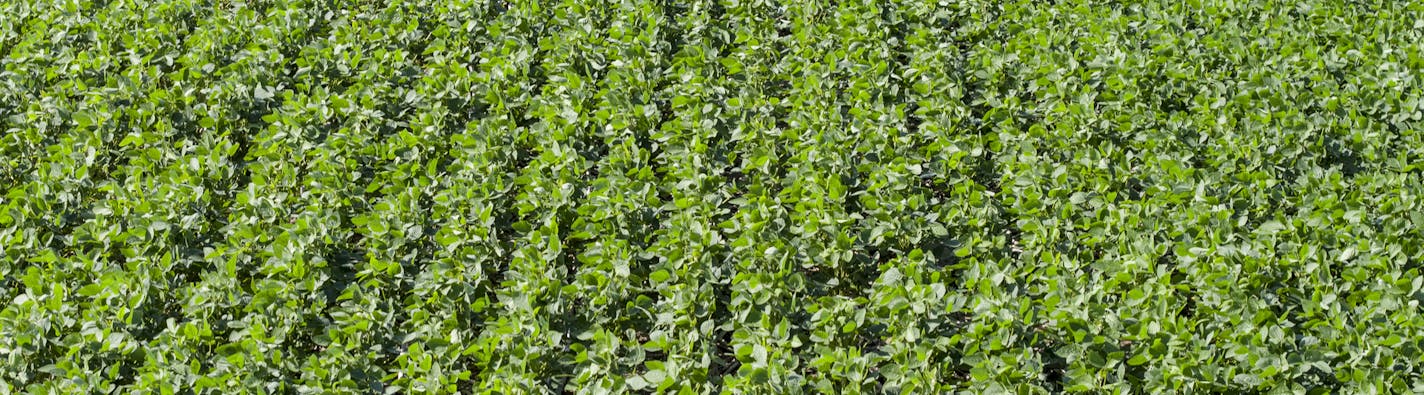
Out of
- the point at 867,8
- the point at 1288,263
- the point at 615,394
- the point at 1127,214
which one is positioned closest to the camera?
the point at 615,394

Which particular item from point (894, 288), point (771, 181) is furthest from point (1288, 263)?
point (771, 181)

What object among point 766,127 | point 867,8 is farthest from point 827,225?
point 867,8

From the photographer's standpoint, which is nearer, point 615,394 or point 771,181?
point 615,394

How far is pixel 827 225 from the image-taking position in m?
4.46

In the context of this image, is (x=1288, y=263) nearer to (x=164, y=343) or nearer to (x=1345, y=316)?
(x=1345, y=316)

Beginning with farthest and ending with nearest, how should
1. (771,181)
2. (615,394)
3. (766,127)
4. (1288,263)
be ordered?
(766,127), (771,181), (1288,263), (615,394)

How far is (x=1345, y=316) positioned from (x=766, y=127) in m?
2.19

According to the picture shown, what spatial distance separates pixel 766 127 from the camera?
5.27m

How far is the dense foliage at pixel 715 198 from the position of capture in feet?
13.0

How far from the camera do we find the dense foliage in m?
3.96

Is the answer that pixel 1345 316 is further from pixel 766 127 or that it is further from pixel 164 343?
pixel 164 343

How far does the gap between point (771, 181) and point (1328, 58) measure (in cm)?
240

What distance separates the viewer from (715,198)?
470 cm

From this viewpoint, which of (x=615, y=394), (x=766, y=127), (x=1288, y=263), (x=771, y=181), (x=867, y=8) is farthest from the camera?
(x=867, y=8)
